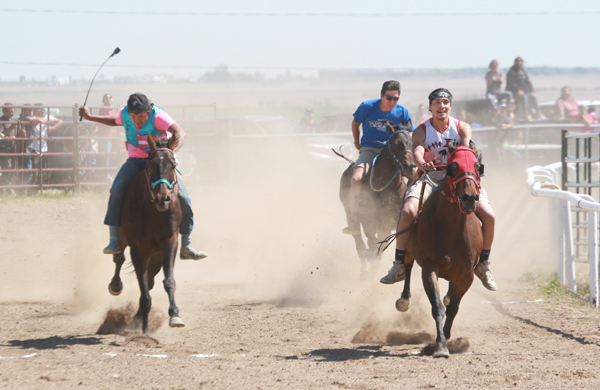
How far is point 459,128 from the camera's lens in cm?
713

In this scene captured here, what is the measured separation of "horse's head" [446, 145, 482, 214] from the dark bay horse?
2844 mm

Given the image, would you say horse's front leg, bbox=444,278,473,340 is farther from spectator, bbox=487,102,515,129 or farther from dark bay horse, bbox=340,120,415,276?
spectator, bbox=487,102,515,129

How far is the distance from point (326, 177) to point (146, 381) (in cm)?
1596

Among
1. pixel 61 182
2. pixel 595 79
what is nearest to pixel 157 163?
pixel 61 182

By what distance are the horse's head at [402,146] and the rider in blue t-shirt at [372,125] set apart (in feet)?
1.32

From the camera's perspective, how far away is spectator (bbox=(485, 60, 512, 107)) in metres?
23.4

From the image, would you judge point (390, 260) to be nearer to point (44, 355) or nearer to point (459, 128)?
point (459, 128)

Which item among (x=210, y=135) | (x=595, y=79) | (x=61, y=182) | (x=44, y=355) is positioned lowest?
(x=44, y=355)

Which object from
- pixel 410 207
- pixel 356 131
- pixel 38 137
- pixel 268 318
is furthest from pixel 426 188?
pixel 38 137

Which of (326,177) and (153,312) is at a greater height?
(326,177)

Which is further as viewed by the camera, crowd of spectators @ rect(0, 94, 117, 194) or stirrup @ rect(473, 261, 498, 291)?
crowd of spectators @ rect(0, 94, 117, 194)

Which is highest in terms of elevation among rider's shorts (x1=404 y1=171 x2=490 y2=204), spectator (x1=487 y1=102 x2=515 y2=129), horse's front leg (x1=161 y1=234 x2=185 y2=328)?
spectator (x1=487 y1=102 x2=515 y2=129)

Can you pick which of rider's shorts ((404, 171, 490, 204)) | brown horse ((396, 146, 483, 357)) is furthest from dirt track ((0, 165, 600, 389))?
rider's shorts ((404, 171, 490, 204))

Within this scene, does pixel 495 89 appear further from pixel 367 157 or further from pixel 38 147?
pixel 367 157
